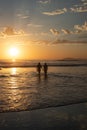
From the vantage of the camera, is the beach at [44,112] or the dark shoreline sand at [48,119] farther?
the beach at [44,112]

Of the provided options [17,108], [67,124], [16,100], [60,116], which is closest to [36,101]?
[16,100]

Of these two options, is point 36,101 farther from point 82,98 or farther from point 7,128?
point 7,128

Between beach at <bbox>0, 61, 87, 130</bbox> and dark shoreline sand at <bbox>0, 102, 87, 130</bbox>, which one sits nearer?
dark shoreline sand at <bbox>0, 102, 87, 130</bbox>

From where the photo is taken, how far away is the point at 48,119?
12727 mm

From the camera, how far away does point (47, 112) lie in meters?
14.3

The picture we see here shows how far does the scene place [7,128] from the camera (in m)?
11.3

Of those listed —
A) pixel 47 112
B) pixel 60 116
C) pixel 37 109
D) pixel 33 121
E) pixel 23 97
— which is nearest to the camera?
pixel 33 121

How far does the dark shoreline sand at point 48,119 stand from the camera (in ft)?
38.0

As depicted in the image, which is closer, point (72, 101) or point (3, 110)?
point (3, 110)

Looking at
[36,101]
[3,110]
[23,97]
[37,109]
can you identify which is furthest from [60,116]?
[23,97]

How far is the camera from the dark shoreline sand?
11578mm

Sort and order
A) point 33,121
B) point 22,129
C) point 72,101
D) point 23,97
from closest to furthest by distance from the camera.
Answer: point 22,129
point 33,121
point 72,101
point 23,97

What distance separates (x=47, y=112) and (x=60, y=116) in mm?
1193

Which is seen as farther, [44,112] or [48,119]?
[44,112]
